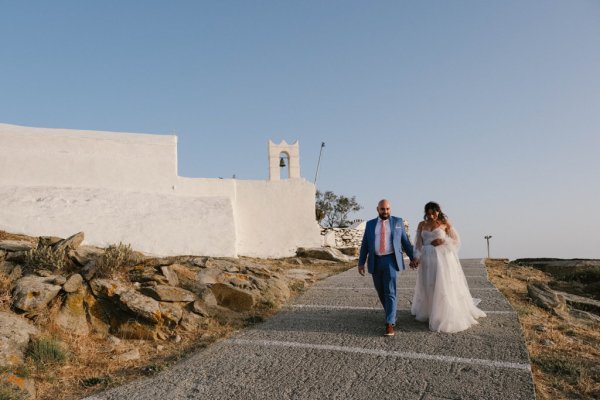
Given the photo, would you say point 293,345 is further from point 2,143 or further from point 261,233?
point 2,143

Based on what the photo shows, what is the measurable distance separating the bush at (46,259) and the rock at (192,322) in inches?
96.1

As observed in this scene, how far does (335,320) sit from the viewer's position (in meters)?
6.73

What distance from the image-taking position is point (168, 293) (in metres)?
7.03

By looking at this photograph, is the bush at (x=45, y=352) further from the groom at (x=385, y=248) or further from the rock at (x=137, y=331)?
the groom at (x=385, y=248)

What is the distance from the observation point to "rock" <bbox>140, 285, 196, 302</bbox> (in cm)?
692

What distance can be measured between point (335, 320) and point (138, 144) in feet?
44.5

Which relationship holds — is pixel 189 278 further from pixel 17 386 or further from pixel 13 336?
pixel 17 386

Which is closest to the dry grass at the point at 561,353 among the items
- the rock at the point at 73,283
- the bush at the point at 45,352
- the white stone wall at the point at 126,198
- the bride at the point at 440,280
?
the bride at the point at 440,280

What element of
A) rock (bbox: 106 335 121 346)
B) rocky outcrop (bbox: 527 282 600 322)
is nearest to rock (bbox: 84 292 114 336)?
rock (bbox: 106 335 121 346)

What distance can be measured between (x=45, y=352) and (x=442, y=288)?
527 cm

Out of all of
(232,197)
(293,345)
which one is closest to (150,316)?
(293,345)

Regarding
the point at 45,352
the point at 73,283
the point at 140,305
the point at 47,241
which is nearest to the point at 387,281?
the point at 140,305

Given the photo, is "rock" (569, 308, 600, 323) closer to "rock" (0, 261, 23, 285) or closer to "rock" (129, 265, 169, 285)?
"rock" (129, 265, 169, 285)

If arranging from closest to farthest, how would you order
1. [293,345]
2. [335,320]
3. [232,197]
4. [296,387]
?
1. [296,387]
2. [293,345]
3. [335,320]
4. [232,197]
